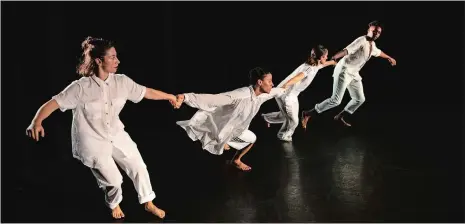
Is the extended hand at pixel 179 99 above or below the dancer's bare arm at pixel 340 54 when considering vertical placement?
below

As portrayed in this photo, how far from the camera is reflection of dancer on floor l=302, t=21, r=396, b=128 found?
5914 mm

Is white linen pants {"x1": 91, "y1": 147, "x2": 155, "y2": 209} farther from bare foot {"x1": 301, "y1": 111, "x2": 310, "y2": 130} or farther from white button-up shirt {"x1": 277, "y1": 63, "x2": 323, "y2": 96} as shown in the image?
bare foot {"x1": 301, "y1": 111, "x2": 310, "y2": 130}

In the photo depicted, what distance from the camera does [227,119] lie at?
4.40m

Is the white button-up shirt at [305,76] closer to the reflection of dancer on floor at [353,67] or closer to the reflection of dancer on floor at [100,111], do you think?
the reflection of dancer on floor at [353,67]

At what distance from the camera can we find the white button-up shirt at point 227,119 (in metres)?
4.30

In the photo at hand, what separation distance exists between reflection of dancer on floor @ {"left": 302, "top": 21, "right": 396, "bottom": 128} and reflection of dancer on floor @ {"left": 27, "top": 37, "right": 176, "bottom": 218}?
295 centimetres

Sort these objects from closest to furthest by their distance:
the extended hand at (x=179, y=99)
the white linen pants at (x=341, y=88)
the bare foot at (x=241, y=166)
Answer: the extended hand at (x=179, y=99)
the bare foot at (x=241, y=166)
the white linen pants at (x=341, y=88)

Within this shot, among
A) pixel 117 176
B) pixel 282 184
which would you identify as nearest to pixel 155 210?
pixel 117 176

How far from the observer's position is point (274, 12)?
8.81 m

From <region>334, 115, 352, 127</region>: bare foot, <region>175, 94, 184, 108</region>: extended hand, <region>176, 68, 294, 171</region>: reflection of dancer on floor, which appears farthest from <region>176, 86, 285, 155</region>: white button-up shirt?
<region>334, 115, 352, 127</region>: bare foot

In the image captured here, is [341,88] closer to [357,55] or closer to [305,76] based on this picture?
[357,55]

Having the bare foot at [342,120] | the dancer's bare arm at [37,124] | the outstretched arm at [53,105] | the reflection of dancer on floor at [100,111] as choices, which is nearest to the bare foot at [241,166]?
the reflection of dancer on floor at [100,111]

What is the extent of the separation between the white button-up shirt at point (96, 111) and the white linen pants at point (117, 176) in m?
0.03

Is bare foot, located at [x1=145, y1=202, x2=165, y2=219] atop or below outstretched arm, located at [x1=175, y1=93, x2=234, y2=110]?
below
